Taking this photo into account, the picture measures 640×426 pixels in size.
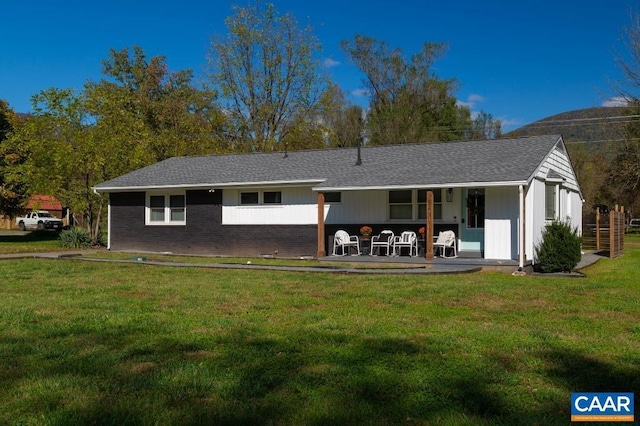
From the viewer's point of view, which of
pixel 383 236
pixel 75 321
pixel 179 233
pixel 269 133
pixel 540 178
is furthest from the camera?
pixel 269 133

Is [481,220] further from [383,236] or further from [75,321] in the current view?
[75,321]

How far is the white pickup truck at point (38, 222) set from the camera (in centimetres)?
4869

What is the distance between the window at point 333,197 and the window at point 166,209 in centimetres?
591

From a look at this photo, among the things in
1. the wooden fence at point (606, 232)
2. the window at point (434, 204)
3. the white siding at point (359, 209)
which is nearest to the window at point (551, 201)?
the wooden fence at point (606, 232)

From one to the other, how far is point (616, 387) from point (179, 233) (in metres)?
18.6

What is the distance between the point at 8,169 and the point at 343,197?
20.8 m

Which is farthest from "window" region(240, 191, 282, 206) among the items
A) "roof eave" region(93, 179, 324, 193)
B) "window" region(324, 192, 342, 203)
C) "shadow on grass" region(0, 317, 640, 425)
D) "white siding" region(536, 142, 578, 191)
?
"shadow on grass" region(0, 317, 640, 425)

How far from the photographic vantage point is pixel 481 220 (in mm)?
17172

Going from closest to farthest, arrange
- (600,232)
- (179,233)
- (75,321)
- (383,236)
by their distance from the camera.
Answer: (75,321) → (383,236) → (179,233) → (600,232)

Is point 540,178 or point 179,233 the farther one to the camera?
point 179,233

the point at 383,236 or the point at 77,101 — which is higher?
the point at 77,101

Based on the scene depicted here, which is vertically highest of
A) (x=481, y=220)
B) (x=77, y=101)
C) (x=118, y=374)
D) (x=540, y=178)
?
(x=77, y=101)

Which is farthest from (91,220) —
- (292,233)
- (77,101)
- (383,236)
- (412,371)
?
(412,371)

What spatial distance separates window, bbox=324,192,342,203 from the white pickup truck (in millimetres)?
36469
